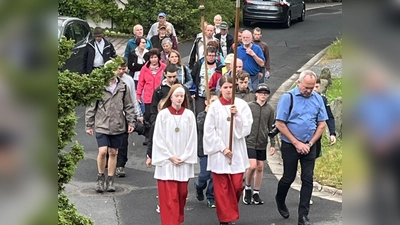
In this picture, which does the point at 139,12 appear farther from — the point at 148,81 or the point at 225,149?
the point at 225,149

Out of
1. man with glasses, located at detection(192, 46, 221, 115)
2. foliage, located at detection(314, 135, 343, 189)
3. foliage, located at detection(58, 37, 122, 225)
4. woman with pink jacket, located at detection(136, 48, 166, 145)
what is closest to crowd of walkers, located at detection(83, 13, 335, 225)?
man with glasses, located at detection(192, 46, 221, 115)

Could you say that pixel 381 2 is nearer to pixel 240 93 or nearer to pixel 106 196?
pixel 240 93

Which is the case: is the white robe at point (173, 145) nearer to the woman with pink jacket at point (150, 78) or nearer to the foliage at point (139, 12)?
the woman with pink jacket at point (150, 78)

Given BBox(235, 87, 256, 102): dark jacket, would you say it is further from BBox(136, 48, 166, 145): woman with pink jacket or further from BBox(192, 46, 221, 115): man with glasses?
BBox(136, 48, 166, 145): woman with pink jacket

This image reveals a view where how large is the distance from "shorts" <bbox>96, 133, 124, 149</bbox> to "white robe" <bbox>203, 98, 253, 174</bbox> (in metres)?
1.74

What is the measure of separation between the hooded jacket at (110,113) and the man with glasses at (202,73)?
5.64 ft

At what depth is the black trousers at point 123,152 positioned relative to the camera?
9.09 meters

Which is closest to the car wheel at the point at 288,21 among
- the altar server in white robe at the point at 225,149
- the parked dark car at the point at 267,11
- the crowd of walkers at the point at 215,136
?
the parked dark car at the point at 267,11

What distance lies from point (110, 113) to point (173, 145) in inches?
69.2

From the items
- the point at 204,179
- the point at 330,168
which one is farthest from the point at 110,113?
the point at 330,168

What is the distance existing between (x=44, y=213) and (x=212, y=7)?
23.0 metres

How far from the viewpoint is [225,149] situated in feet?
24.8

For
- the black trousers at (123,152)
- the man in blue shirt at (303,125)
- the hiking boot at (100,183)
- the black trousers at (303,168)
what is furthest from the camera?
the black trousers at (123,152)

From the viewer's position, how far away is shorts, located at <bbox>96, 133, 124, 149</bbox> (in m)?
8.80
